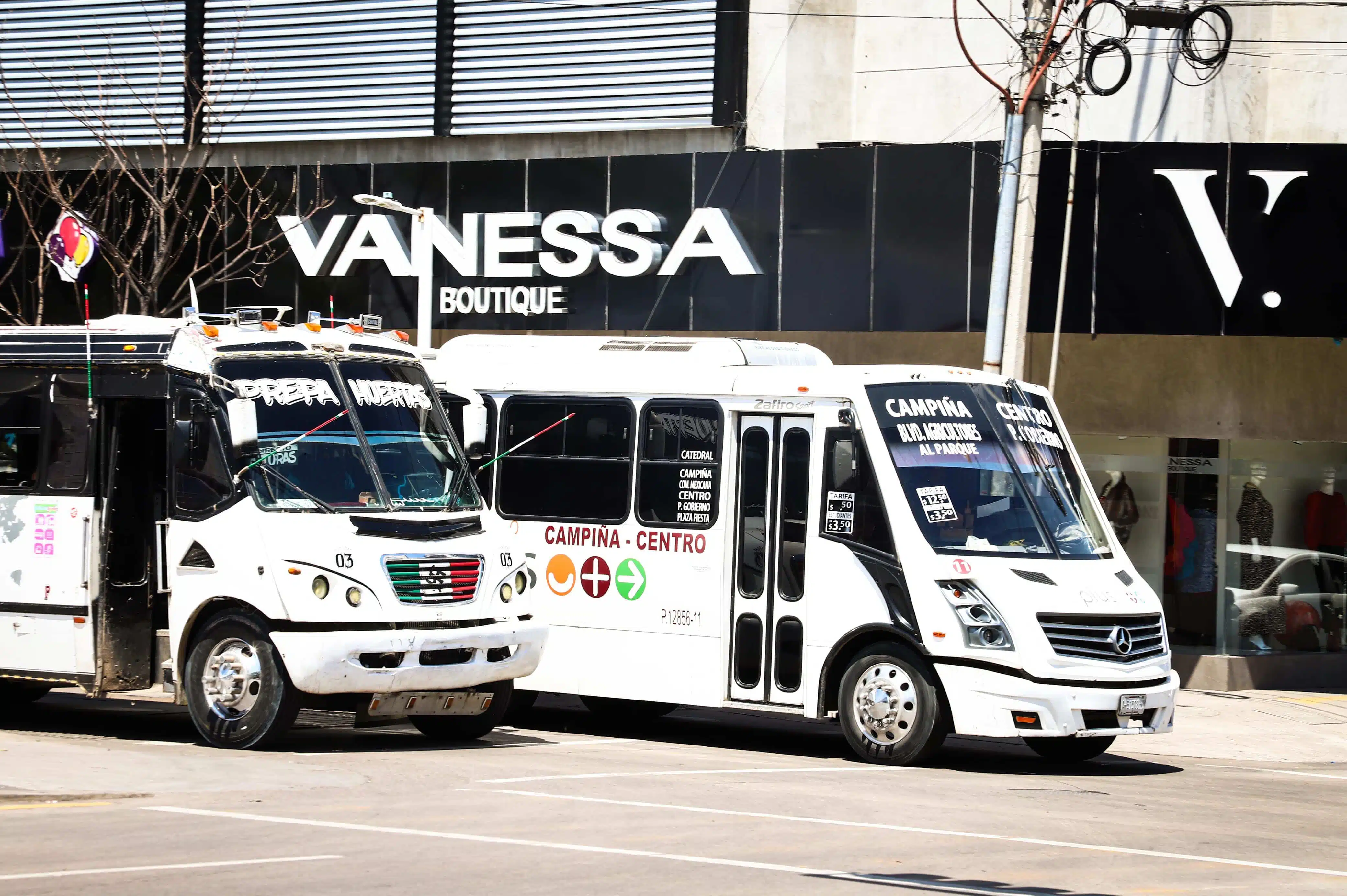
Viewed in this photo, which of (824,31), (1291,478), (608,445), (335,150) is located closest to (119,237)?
(335,150)

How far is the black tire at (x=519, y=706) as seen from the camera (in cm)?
1574

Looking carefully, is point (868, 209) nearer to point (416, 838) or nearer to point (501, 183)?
point (501, 183)

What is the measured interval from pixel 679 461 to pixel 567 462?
1111mm

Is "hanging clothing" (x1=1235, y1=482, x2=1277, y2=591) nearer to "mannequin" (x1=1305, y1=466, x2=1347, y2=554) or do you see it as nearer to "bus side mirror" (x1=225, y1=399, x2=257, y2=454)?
→ "mannequin" (x1=1305, y1=466, x2=1347, y2=554)

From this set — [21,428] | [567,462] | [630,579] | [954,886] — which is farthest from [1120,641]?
[21,428]

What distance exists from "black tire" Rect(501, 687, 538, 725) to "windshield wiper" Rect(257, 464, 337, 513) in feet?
11.7

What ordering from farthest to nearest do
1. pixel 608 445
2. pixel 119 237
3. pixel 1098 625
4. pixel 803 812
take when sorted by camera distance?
pixel 119 237 < pixel 608 445 < pixel 1098 625 < pixel 803 812

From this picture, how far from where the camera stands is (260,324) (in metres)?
13.2

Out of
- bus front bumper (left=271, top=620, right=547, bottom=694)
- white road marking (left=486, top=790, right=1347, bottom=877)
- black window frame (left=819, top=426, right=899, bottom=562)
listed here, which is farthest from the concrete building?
white road marking (left=486, top=790, right=1347, bottom=877)

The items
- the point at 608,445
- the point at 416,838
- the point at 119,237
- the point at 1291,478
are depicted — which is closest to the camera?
the point at 416,838

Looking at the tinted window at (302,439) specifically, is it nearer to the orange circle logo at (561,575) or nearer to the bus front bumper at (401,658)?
the bus front bumper at (401,658)

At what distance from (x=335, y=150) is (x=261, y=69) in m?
1.64

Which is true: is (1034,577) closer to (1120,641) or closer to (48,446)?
(1120,641)

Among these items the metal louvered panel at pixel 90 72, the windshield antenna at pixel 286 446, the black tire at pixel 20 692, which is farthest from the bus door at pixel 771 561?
the metal louvered panel at pixel 90 72
